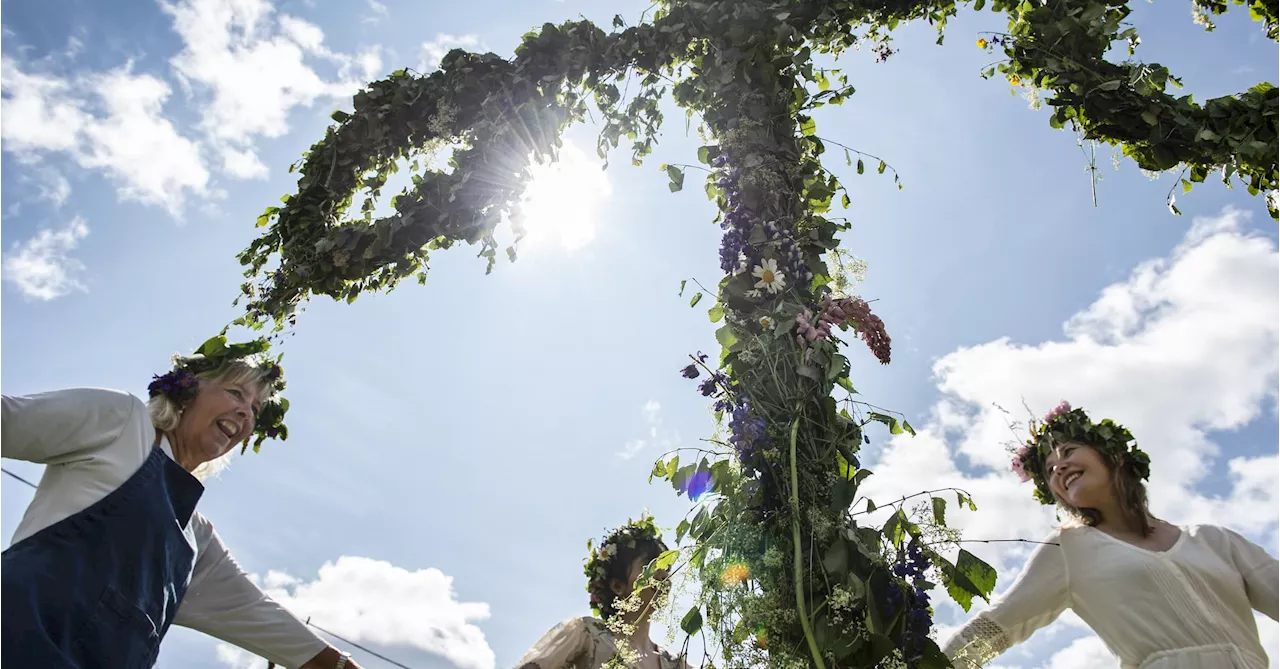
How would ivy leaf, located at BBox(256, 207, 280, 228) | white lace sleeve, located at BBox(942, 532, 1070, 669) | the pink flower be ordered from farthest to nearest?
ivy leaf, located at BBox(256, 207, 280, 228)
the pink flower
white lace sleeve, located at BBox(942, 532, 1070, 669)

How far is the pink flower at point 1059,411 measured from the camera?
104 inches

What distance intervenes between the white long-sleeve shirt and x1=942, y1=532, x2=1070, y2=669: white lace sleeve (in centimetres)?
190

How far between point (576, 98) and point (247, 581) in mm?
2029

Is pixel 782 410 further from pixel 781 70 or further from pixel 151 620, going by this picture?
pixel 151 620

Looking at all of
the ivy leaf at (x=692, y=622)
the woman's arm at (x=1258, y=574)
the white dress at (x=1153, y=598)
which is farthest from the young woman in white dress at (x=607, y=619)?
the woman's arm at (x=1258, y=574)

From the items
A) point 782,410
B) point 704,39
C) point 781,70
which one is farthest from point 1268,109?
point 782,410

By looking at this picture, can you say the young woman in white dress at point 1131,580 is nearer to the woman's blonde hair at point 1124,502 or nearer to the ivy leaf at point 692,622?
the woman's blonde hair at point 1124,502

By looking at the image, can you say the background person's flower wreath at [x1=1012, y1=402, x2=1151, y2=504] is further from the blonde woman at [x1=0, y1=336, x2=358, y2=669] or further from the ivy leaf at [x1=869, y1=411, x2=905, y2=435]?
the blonde woman at [x1=0, y1=336, x2=358, y2=669]

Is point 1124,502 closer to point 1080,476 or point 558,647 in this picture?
point 1080,476

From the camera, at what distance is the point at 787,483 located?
1.54m

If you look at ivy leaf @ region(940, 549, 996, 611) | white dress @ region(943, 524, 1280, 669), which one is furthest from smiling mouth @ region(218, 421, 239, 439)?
→ white dress @ region(943, 524, 1280, 669)

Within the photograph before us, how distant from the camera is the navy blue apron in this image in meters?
1.48

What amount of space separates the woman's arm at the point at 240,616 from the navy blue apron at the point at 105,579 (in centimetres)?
26

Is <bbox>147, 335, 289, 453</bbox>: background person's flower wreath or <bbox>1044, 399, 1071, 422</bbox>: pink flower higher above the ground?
<bbox>1044, 399, 1071, 422</bbox>: pink flower
